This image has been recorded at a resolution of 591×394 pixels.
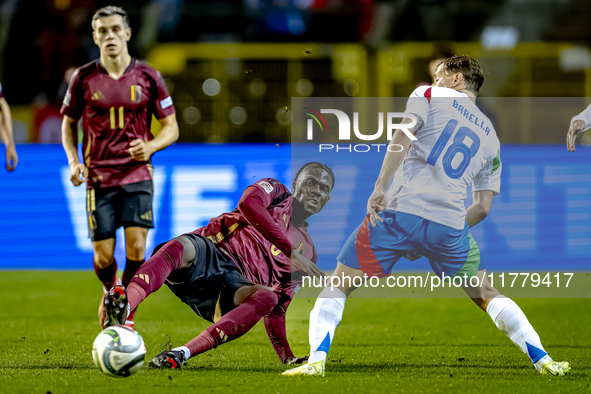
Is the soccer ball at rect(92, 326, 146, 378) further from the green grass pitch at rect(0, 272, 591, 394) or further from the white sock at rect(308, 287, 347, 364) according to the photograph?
the white sock at rect(308, 287, 347, 364)

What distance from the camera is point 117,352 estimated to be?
326cm

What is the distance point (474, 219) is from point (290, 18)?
25.1ft

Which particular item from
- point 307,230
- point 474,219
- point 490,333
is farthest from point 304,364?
point 490,333

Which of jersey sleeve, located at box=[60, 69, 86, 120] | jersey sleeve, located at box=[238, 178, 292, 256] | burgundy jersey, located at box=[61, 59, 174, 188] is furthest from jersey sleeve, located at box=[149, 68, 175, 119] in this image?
jersey sleeve, located at box=[238, 178, 292, 256]

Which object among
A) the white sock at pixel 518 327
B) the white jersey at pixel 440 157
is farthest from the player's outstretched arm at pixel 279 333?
the white sock at pixel 518 327

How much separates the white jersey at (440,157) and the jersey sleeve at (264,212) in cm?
65

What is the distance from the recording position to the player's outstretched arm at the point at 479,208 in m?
4.03

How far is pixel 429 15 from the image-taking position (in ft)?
37.1

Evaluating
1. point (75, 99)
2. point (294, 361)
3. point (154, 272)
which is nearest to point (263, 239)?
point (294, 361)

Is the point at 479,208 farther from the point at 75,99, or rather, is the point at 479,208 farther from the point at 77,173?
the point at 75,99

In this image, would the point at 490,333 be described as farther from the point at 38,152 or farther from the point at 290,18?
the point at 290,18

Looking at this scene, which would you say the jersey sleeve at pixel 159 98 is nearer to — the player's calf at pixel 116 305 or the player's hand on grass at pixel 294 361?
the player's hand on grass at pixel 294 361

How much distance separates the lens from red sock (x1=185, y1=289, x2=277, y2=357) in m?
3.78

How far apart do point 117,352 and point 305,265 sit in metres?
1.16
